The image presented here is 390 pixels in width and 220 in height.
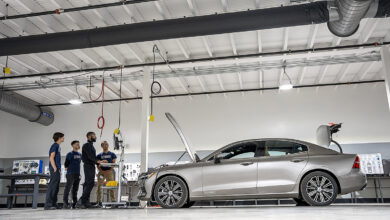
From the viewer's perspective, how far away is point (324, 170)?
208 inches

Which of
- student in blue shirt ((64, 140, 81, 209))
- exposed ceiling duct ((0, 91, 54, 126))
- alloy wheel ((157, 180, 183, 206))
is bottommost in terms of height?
alloy wheel ((157, 180, 183, 206))

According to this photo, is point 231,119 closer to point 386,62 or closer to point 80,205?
point 386,62

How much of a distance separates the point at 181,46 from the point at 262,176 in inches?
200

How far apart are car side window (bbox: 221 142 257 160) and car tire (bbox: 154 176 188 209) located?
0.89 metres

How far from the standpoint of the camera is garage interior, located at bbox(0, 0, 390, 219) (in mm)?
6770

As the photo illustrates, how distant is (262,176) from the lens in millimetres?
5340

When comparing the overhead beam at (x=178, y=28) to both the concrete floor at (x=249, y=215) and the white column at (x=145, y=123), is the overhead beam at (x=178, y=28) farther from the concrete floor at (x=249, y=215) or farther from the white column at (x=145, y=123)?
the concrete floor at (x=249, y=215)

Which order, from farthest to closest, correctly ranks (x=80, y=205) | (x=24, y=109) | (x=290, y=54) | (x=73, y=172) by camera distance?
(x=24, y=109) → (x=290, y=54) → (x=73, y=172) → (x=80, y=205)

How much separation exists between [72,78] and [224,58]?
5.40m

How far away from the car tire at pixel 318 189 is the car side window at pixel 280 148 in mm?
458

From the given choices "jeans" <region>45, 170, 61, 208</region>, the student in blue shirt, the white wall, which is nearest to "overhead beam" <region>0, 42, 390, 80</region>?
the white wall

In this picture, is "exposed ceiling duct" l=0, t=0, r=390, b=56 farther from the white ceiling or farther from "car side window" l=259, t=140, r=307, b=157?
"car side window" l=259, t=140, r=307, b=157

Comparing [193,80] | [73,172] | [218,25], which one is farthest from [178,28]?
[193,80]

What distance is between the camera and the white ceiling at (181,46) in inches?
299
